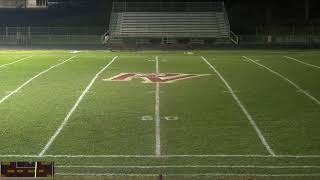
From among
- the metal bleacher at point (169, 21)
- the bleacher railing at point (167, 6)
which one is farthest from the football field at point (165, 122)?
the bleacher railing at point (167, 6)

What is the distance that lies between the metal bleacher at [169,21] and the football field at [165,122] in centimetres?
2136

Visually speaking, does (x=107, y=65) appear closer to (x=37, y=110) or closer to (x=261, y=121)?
(x=37, y=110)

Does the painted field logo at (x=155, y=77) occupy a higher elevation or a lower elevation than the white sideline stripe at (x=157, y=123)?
lower

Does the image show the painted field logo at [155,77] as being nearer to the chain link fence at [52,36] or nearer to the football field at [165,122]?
the football field at [165,122]

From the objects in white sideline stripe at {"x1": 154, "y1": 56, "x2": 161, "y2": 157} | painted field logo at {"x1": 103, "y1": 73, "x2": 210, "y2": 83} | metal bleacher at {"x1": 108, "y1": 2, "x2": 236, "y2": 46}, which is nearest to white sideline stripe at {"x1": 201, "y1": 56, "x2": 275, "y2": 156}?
painted field logo at {"x1": 103, "y1": 73, "x2": 210, "y2": 83}

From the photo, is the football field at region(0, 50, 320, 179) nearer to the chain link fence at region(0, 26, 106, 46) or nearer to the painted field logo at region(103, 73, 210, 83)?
the painted field logo at region(103, 73, 210, 83)

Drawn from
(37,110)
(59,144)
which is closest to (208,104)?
(37,110)

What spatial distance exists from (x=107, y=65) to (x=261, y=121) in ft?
42.8

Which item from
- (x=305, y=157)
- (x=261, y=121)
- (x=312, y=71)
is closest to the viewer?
(x=305, y=157)

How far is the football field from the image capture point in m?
8.59

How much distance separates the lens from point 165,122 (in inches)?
465

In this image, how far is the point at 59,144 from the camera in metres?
9.89

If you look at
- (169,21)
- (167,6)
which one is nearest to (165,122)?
(169,21)

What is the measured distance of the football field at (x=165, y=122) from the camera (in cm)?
859
